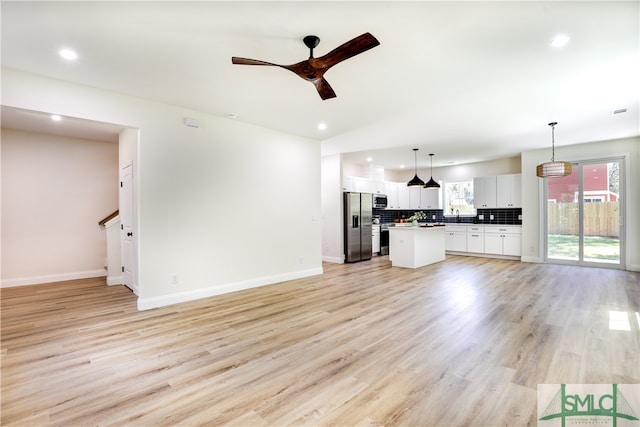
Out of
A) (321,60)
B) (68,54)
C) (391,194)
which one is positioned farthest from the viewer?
(391,194)

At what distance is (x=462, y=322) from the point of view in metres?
3.32

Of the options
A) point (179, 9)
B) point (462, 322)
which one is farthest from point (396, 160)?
point (179, 9)

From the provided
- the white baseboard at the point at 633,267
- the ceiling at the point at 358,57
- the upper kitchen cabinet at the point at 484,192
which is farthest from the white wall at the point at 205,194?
the white baseboard at the point at 633,267

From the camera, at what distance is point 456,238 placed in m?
8.71

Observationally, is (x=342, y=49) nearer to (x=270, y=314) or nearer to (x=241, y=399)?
(x=241, y=399)

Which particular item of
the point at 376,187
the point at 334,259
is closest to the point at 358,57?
the point at 334,259

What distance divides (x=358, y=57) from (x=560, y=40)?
5.71 feet

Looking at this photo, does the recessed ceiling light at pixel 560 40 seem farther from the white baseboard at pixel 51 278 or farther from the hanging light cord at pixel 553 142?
the white baseboard at pixel 51 278

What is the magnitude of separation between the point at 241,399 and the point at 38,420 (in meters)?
1.18

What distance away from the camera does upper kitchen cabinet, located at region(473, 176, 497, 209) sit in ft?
26.8

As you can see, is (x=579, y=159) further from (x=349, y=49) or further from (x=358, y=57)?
(x=349, y=49)

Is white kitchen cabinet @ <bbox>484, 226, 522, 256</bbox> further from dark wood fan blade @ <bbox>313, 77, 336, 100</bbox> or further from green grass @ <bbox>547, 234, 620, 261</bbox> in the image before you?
dark wood fan blade @ <bbox>313, 77, 336, 100</bbox>

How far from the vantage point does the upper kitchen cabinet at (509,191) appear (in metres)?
7.75

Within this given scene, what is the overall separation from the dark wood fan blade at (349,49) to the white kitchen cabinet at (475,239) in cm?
737
